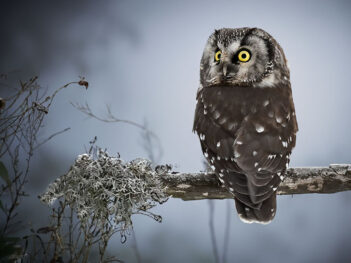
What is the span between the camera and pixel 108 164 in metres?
1.54

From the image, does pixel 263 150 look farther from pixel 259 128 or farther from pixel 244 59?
pixel 244 59

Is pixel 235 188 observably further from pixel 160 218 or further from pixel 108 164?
pixel 108 164

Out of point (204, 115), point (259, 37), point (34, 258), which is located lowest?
point (34, 258)

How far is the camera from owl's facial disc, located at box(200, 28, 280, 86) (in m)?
1.68

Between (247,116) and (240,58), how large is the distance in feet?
0.91

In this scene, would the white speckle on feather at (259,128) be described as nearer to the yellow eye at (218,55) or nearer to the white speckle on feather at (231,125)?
the white speckle on feather at (231,125)

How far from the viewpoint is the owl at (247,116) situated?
4.74 ft

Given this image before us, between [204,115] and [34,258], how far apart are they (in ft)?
2.99

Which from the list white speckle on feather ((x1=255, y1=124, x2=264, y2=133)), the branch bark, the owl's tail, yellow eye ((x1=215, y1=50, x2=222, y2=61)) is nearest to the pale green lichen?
the branch bark

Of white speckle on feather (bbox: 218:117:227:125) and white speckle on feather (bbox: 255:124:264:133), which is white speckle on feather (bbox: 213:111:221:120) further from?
white speckle on feather (bbox: 255:124:264:133)

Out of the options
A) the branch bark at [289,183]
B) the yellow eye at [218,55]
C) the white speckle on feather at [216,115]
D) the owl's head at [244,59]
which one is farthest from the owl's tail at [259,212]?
the yellow eye at [218,55]

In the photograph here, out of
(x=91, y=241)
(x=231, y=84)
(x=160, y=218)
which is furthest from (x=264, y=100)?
(x=91, y=241)

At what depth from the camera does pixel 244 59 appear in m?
1.69

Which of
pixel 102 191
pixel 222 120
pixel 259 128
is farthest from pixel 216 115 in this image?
pixel 102 191
